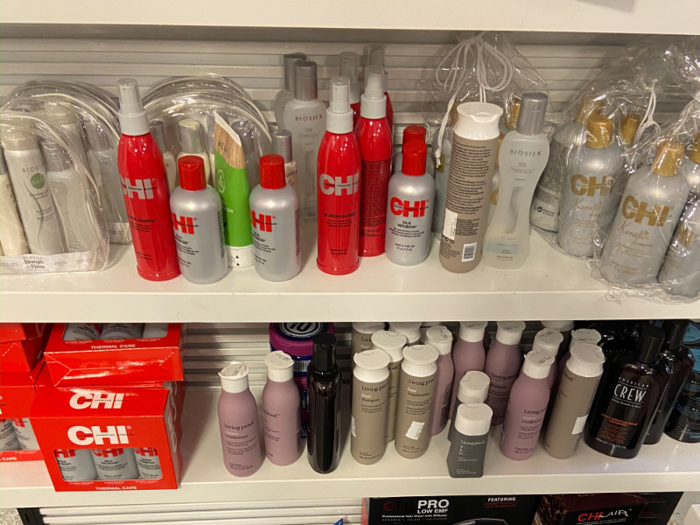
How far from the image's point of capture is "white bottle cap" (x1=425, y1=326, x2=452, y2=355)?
36.8 inches

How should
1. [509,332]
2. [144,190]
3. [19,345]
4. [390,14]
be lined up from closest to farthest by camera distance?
[390,14], [144,190], [19,345], [509,332]

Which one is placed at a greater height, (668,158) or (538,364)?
(668,158)

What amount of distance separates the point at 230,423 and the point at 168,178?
1.24 feet

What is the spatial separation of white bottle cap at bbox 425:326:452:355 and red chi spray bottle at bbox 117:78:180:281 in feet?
1.31

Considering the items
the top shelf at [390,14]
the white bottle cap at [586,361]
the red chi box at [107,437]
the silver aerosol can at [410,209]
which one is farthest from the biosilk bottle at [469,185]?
the red chi box at [107,437]

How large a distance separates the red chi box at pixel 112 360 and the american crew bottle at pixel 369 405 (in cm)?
27

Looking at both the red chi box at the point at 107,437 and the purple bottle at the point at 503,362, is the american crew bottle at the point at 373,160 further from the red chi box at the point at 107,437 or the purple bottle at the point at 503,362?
the red chi box at the point at 107,437

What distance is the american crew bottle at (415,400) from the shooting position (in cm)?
90

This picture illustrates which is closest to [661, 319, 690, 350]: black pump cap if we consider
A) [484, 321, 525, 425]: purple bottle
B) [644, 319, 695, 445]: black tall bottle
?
Result: [644, 319, 695, 445]: black tall bottle

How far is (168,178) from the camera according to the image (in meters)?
0.79

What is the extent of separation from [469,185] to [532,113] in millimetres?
115

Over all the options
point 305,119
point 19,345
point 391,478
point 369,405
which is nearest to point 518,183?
point 305,119

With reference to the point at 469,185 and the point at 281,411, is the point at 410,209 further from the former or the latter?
the point at 281,411

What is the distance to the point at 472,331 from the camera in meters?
0.96
